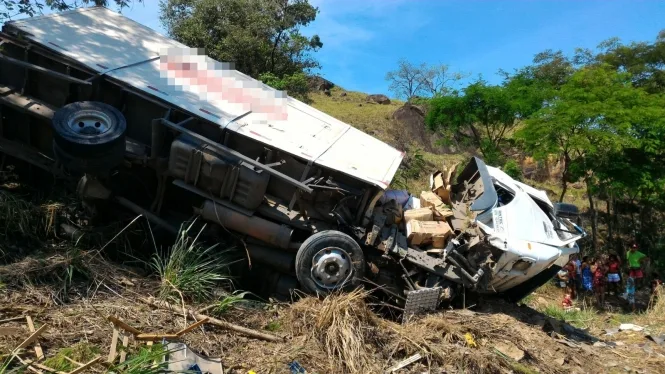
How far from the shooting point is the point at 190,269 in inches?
200

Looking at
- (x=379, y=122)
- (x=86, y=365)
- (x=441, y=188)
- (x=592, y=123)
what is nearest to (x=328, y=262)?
(x=441, y=188)

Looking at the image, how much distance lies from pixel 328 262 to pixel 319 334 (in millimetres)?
807

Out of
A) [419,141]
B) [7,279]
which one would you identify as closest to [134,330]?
[7,279]

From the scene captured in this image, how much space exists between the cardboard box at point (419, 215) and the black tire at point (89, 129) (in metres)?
3.00

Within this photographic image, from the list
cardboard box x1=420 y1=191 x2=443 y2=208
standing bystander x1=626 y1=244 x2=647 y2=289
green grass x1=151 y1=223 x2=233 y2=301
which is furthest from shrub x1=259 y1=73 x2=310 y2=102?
green grass x1=151 y1=223 x2=233 y2=301

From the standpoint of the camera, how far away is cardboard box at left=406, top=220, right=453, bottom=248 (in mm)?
5766

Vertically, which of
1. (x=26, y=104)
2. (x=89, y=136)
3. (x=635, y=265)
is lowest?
(x=635, y=265)

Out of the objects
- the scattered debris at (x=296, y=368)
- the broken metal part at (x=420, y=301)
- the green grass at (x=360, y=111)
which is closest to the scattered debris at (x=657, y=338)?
the broken metal part at (x=420, y=301)

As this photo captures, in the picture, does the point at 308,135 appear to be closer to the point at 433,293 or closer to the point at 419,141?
the point at 433,293

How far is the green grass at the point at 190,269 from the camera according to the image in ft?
16.4

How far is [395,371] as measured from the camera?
4656mm

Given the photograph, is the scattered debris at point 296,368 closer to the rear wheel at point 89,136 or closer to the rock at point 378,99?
the rear wheel at point 89,136

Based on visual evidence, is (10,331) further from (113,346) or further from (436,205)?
(436,205)

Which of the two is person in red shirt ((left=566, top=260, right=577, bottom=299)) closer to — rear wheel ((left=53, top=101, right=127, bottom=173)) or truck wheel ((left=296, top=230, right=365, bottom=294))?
truck wheel ((left=296, top=230, right=365, bottom=294))
